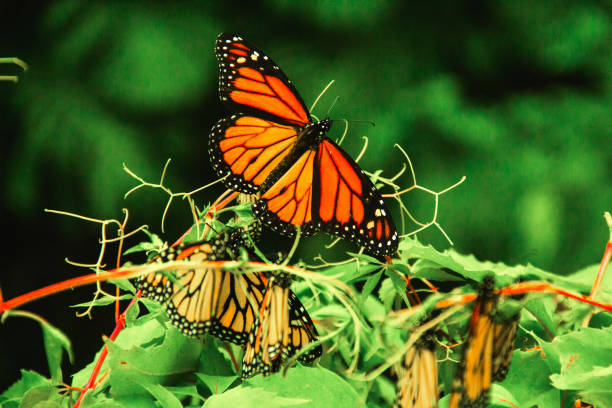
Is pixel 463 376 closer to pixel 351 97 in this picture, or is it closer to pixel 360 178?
pixel 360 178

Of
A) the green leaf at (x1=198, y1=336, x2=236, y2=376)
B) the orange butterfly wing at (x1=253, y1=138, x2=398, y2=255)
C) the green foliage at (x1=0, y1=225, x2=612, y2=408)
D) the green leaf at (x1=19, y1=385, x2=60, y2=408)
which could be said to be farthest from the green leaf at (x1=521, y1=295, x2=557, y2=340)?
the green leaf at (x1=19, y1=385, x2=60, y2=408)

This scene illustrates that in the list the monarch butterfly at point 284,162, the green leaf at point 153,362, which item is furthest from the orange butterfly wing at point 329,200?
the green leaf at point 153,362

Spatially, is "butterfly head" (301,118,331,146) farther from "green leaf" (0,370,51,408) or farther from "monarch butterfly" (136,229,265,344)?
"green leaf" (0,370,51,408)

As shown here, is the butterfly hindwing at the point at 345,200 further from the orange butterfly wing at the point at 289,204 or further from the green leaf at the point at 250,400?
the green leaf at the point at 250,400

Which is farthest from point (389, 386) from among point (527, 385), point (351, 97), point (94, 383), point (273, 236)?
point (351, 97)

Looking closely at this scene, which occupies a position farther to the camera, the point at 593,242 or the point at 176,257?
the point at 593,242
